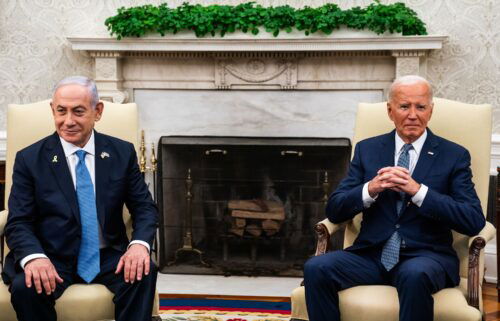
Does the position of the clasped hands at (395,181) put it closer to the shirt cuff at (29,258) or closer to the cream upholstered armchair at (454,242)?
the cream upholstered armchair at (454,242)

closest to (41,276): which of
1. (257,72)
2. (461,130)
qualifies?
(461,130)

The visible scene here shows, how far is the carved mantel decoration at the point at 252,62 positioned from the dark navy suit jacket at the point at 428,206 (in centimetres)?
146

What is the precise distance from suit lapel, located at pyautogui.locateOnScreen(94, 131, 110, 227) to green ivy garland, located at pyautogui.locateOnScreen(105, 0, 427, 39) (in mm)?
1636

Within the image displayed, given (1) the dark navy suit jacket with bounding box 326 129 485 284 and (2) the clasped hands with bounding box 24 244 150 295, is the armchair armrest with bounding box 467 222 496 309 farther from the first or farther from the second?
(2) the clasped hands with bounding box 24 244 150 295

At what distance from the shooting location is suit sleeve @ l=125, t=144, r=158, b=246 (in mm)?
2697

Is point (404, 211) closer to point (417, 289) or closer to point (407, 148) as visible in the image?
point (407, 148)

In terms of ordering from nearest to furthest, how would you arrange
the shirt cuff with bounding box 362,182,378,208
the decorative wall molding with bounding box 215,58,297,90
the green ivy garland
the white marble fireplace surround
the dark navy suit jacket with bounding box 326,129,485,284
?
1. the dark navy suit jacket with bounding box 326,129,485,284
2. the shirt cuff with bounding box 362,182,378,208
3. the green ivy garland
4. the white marble fireplace surround
5. the decorative wall molding with bounding box 215,58,297,90

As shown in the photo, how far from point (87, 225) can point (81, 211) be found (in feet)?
0.19

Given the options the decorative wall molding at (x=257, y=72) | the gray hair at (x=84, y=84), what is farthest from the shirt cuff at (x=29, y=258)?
the decorative wall molding at (x=257, y=72)

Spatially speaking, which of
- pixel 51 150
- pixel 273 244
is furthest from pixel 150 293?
pixel 273 244

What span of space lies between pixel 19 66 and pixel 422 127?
2930mm

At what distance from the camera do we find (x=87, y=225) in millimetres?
2641

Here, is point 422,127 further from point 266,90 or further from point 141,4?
point 141,4

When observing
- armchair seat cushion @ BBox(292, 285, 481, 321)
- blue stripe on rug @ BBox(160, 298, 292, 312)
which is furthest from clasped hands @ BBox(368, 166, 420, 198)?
blue stripe on rug @ BBox(160, 298, 292, 312)
